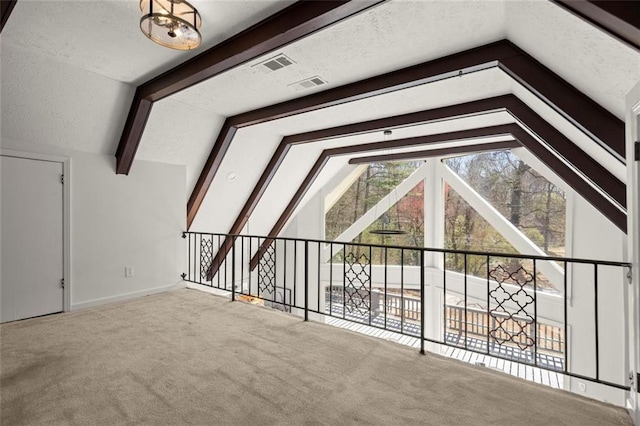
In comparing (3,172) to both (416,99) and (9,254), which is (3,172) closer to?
(9,254)

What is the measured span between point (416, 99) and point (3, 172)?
4539 millimetres

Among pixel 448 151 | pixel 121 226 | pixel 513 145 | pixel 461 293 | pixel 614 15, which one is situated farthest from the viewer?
pixel 461 293

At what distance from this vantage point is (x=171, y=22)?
2.02 metres

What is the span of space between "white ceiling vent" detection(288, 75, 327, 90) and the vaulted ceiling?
5 cm

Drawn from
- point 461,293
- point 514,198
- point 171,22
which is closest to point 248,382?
point 171,22

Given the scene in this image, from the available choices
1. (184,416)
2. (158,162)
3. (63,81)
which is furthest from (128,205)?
(184,416)

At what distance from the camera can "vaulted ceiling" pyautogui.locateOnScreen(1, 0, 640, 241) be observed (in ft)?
6.84

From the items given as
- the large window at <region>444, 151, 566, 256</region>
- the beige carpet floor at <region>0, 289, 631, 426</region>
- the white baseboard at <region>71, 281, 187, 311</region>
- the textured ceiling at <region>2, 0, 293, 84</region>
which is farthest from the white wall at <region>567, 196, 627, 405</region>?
the white baseboard at <region>71, 281, 187, 311</region>

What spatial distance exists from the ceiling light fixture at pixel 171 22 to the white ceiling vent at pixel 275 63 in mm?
740

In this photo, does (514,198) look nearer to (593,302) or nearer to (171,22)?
(593,302)

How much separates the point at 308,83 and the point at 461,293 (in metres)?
5.51

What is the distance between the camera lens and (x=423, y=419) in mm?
1730

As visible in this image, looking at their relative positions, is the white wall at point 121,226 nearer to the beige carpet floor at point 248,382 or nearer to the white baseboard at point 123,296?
the white baseboard at point 123,296

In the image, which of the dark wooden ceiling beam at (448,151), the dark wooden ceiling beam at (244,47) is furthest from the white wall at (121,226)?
the dark wooden ceiling beam at (448,151)
